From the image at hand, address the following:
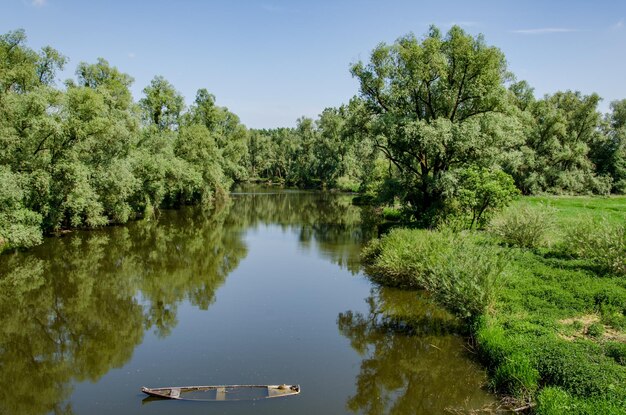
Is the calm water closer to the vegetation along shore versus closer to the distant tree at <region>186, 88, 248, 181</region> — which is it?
the vegetation along shore

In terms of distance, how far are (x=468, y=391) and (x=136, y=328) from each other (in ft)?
40.8

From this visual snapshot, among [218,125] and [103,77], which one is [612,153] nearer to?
[218,125]

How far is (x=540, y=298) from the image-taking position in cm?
1667

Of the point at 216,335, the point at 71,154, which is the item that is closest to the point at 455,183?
the point at 216,335

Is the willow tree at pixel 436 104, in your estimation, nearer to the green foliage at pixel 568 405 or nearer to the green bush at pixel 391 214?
the green bush at pixel 391 214

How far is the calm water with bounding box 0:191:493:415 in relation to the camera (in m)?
12.4

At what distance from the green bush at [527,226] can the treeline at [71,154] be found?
1124 inches

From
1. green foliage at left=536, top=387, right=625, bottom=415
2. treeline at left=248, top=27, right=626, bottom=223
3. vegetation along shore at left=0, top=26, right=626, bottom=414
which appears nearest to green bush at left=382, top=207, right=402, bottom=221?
vegetation along shore at left=0, top=26, right=626, bottom=414

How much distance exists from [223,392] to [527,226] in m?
18.6

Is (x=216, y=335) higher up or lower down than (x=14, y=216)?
lower down

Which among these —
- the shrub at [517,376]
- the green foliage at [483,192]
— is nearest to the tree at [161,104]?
the green foliage at [483,192]

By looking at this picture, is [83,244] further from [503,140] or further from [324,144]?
[324,144]

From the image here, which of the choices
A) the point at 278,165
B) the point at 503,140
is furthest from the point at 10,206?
the point at 278,165

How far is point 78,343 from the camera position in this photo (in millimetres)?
16031
